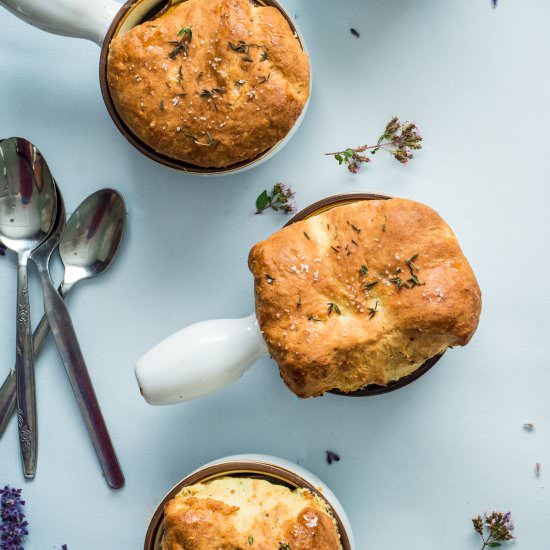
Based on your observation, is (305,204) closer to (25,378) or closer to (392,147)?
(392,147)

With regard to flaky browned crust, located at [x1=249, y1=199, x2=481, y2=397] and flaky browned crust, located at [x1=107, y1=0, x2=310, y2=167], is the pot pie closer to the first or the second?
flaky browned crust, located at [x1=249, y1=199, x2=481, y2=397]

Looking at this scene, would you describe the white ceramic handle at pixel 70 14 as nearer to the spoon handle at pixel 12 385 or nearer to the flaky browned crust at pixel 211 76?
the flaky browned crust at pixel 211 76

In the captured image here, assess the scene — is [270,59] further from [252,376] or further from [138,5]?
[252,376]

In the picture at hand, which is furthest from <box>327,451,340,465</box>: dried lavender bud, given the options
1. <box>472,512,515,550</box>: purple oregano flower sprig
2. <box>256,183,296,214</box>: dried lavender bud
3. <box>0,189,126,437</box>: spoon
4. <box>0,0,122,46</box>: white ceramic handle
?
<box>0,0,122,46</box>: white ceramic handle

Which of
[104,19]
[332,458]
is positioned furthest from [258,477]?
[104,19]

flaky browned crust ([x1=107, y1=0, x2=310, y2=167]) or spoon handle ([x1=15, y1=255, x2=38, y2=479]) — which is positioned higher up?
flaky browned crust ([x1=107, y1=0, x2=310, y2=167])
